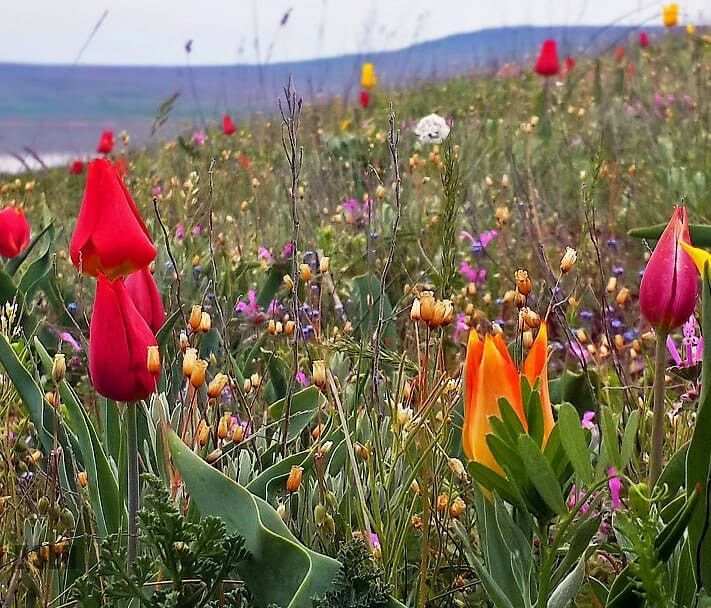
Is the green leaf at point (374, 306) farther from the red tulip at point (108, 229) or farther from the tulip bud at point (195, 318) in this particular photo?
the red tulip at point (108, 229)

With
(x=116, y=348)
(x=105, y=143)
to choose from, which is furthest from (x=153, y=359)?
(x=105, y=143)

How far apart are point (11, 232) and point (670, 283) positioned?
5.75 ft

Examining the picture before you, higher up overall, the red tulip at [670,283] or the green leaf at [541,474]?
the red tulip at [670,283]

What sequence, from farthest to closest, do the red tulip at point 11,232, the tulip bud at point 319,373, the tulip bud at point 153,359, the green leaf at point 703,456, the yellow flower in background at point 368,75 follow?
→ the yellow flower in background at point 368,75 < the red tulip at point 11,232 < the tulip bud at point 319,373 < the tulip bud at point 153,359 < the green leaf at point 703,456

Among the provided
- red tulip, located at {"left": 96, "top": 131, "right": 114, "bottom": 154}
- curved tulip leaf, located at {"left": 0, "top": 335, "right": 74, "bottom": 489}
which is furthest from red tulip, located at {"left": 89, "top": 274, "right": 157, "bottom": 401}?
red tulip, located at {"left": 96, "top": 131, "right": 114, "bottom": 154}

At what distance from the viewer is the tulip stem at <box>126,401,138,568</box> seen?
0.92 m

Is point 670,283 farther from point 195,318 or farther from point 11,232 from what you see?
point 11,232

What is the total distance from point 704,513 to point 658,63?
25.2 ft

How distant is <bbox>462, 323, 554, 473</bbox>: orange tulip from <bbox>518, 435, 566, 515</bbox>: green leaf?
0.06m

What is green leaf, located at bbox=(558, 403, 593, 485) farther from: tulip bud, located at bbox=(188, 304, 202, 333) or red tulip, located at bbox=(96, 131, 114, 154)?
red tulip, located at bbox=(96, 131, 114, 154)

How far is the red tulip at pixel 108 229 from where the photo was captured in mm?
971

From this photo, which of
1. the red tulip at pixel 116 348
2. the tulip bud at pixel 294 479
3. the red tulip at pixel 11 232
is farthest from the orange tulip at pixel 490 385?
the red tulip at pixel 11 232

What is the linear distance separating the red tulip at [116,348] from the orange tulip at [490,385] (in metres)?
0.32

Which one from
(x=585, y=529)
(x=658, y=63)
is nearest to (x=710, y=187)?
(x=585, y=529)
